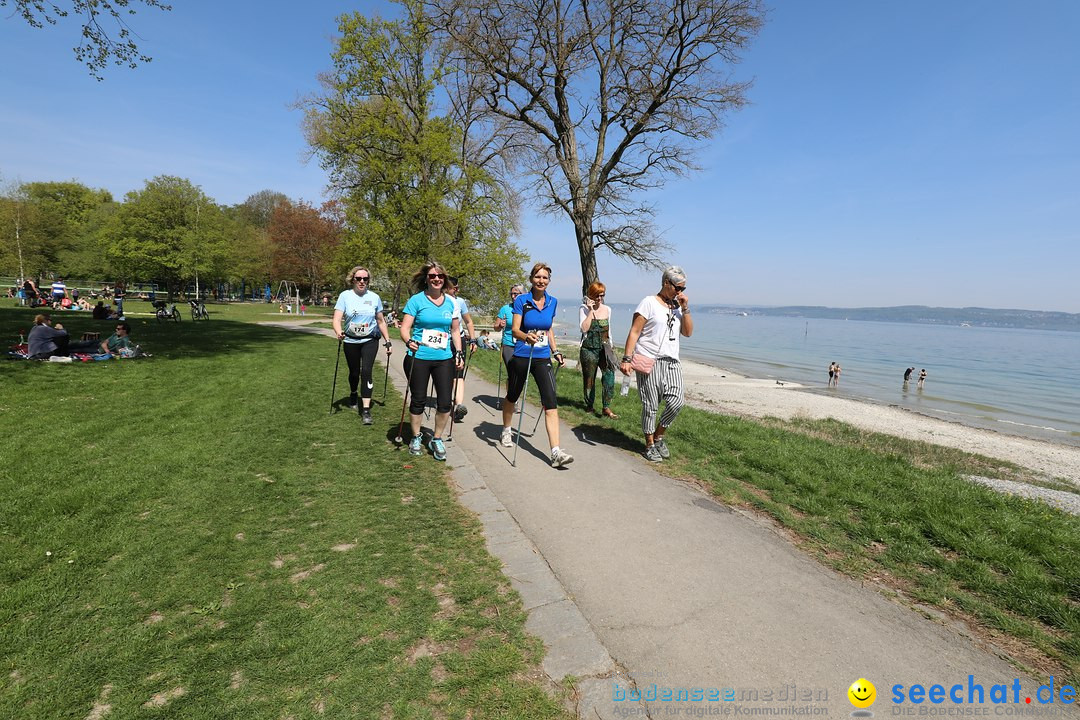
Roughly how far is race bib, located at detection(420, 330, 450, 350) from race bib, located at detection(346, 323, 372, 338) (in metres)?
2.16

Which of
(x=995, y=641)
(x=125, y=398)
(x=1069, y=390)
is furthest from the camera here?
(x=1069, y=390)

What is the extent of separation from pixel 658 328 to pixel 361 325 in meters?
4.54

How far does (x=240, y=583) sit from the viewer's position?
3.11m

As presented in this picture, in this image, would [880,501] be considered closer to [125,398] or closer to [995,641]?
[995,641]

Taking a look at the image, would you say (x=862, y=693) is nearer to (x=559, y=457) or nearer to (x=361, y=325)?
(x=559, y=457)

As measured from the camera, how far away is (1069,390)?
90.4 feet

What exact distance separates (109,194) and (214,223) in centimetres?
3964

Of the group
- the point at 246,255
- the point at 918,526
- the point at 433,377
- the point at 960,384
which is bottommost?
the point at 960,384

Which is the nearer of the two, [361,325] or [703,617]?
[703,617]

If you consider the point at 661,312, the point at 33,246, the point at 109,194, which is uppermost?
the point at 109,194

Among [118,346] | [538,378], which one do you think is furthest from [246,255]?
[538,378]

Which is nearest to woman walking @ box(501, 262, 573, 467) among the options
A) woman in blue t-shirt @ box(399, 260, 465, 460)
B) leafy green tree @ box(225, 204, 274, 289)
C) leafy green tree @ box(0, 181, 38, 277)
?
woman in blue t-shirt @ box(399, 260, 465, 460)

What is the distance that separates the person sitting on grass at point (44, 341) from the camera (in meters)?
9.88

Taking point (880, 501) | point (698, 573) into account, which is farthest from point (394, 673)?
point (880, 501)
